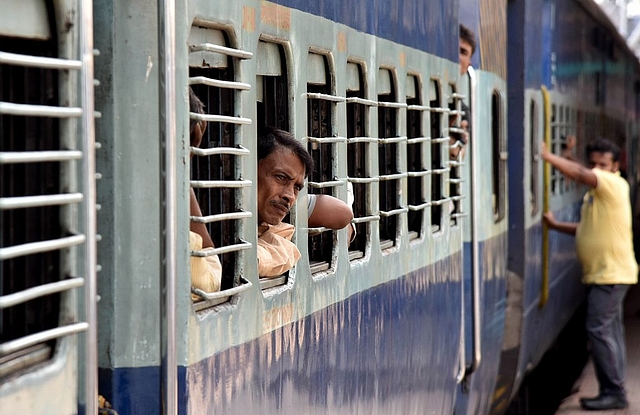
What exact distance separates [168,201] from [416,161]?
10.3ft

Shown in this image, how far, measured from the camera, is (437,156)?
6.23m

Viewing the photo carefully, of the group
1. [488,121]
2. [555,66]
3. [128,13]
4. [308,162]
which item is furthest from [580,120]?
[128,13]

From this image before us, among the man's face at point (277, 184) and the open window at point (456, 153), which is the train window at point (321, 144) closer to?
the man's face at point (277, 184)

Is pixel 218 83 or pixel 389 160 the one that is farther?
pixel 389 160

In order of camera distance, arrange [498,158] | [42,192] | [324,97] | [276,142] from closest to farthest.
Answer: [42,192], [276,142], [324,97], [498,158]

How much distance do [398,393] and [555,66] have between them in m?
5.87

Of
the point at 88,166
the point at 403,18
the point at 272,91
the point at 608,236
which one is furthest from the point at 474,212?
the point at 88,166

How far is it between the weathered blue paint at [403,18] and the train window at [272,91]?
5.7 inches

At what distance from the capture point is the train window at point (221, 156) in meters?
3.03

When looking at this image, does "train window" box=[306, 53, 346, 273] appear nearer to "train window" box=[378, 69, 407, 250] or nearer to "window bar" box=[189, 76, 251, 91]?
"train window" box=[378, 69, 407, 250]

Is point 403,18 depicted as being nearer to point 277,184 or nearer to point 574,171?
point 277,184

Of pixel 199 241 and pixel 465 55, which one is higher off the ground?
pixel 465 55

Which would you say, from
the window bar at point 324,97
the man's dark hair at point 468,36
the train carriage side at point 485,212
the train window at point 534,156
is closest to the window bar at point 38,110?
the window bar at point 324,97

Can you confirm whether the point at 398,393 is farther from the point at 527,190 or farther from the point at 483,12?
the point at 527,190
